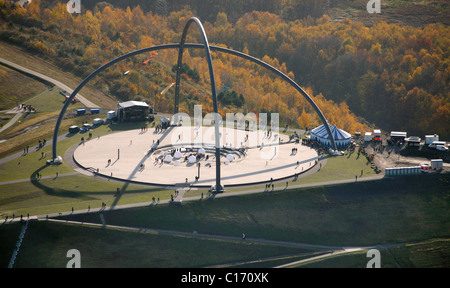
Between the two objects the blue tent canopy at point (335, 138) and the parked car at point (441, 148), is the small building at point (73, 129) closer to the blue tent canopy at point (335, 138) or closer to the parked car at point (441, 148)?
the blue tent canopy at point (335, 138)

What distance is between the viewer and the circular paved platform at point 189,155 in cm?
9306

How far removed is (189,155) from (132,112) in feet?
102

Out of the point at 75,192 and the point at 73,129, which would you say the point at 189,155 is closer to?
the point at 75,192

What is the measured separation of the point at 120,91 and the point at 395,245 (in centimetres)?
11231

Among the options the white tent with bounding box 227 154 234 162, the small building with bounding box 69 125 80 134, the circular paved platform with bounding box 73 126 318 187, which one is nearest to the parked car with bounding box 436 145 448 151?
the circular paved platform with bounding box 73 126 318 187

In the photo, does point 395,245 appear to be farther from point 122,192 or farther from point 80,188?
point 80,188

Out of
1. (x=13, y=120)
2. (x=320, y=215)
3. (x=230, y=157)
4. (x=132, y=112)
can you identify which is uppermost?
(x=132, y=112)

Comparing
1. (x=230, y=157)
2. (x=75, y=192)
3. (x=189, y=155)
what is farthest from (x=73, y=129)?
(x=230, y=157)

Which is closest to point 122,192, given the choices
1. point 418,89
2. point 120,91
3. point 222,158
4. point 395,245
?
point 222,158

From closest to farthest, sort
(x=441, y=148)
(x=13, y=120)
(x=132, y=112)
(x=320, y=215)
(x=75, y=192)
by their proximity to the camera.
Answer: (x=320, y=215) < (x=75, y=192) < (x=441, y=148) < (x=132, y=112) < (x=13, y=120)

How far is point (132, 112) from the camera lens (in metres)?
129

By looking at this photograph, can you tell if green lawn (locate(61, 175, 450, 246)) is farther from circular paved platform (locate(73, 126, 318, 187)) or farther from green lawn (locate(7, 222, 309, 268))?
circular paved platform (locate(73, 126, 318, 187))

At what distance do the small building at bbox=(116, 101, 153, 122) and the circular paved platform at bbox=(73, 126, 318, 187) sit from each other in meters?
8.00

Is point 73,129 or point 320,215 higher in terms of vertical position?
point 73,129
